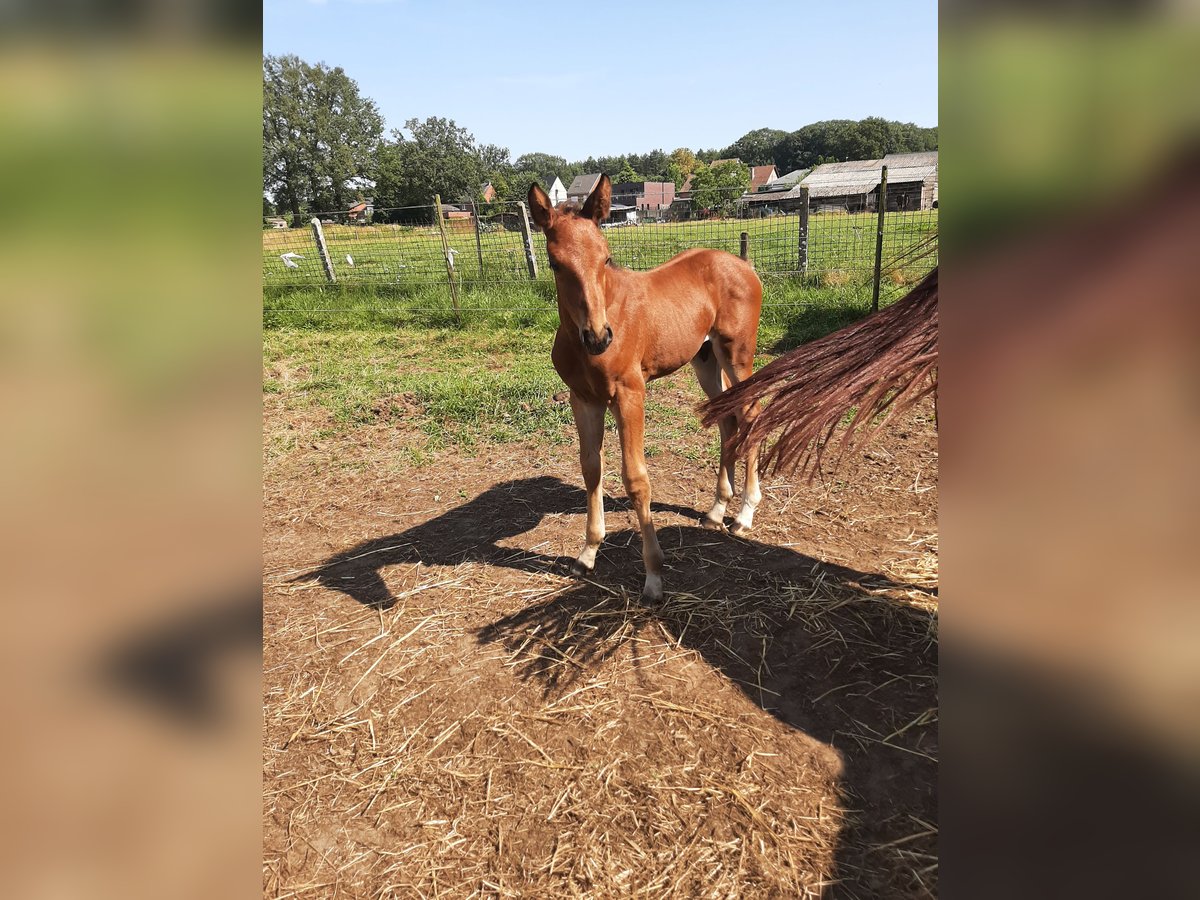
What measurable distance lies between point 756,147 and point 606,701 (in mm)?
131823

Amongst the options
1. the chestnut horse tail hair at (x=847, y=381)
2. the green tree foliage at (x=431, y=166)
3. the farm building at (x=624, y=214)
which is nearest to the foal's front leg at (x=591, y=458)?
the chestnut horse tail hair at (x=847, y=381)

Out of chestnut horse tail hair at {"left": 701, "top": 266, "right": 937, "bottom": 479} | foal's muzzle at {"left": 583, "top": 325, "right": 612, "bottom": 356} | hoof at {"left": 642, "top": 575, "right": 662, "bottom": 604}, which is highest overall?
foal's muzzle at {"left": 583, "top": 325, "right": 612, "bottom": 356}

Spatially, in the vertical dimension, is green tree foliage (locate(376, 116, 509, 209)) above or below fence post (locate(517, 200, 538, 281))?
above

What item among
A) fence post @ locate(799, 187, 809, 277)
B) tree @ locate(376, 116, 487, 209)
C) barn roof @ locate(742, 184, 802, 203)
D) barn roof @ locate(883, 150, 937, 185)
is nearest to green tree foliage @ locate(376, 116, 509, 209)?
tree @ locate(376, 116, 487, 209)

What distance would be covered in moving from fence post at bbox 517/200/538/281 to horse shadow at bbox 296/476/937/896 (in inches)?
317

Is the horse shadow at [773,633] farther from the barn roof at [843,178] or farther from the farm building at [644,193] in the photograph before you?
the farm building at [644,193]

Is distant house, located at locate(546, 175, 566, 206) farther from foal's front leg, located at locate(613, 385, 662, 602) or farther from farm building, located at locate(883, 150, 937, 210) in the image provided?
farm building, located at locate(883, 150, 937, 210)

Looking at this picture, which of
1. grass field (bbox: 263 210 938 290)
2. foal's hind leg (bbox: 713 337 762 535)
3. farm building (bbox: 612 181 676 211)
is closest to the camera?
foal's hind leg (bbox: 713 337 762 535)

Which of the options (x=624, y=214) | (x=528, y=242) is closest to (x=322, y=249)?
(x=528, y=242)

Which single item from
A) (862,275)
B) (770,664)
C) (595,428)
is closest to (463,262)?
(862,275)

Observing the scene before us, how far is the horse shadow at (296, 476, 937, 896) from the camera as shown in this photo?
2.55 metres

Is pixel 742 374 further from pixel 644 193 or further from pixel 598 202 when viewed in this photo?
pixel 644 193

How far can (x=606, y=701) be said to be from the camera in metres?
3.11
